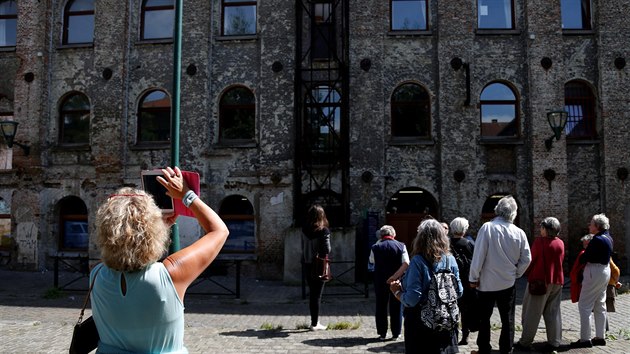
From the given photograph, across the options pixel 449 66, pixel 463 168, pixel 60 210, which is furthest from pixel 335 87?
pixel 60 210

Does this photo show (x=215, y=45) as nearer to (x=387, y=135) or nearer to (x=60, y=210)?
(x=387, y=135)

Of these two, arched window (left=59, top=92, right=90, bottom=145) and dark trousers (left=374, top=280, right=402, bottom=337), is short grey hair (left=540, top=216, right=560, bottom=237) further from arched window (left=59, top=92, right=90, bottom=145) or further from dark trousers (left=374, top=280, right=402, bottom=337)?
arched window (left=59, top=92, right=90, bottom=145)

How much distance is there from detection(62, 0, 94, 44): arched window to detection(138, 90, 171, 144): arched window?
324 centimetres

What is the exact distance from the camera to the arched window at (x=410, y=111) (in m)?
16.4

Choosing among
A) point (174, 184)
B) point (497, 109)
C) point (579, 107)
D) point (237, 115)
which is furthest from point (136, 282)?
point (579, 107)

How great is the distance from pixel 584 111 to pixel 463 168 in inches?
177

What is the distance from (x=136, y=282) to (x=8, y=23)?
64.6ft

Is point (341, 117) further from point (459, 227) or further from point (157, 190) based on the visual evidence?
point (157, 190)

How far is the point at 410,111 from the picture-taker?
1642cm

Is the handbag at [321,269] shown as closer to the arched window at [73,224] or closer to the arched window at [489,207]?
the arched window at [489,207]

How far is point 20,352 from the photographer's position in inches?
290

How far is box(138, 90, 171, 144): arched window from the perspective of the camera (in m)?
17.1

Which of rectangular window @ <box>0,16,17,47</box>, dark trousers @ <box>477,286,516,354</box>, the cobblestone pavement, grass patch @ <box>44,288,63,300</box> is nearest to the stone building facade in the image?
rectangular window @ <box>0,16,17,47</box>

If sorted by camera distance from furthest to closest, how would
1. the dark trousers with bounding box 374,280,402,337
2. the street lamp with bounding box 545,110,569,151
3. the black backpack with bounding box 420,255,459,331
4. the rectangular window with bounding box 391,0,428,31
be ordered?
the rectangular window with bounding box 391,0,428,31 < the street lamp with bounding box 545,110,569,151 < the dark trousers with bounding box 374,280,402,337 < the black backpack with bounding box 420,255,459,331
